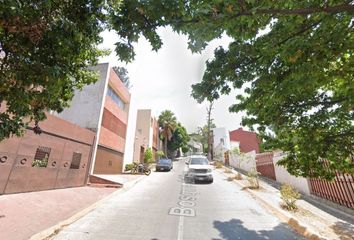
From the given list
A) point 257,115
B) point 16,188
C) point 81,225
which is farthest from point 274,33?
point 16,188

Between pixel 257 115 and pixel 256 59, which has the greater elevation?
pixel 256 59

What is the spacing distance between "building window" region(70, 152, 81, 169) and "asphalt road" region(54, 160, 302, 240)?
4.12m

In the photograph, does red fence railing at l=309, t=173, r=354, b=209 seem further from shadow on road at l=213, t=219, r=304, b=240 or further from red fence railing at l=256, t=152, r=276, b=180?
red fence railing at l=256, t=152, r=276, b=180

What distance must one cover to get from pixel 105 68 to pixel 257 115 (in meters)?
16.3

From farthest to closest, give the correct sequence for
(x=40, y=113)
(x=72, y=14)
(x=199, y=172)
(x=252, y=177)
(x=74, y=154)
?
(x=199, y=172) < (x=252, y=177) < (x=74, y=154) < (x=40, y=113) < (x=72, y=14)

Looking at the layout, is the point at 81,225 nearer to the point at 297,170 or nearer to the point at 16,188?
the point at 16,188

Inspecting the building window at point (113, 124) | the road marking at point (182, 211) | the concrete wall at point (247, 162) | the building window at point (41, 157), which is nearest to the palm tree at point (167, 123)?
the concrete wall at point (247, 162)

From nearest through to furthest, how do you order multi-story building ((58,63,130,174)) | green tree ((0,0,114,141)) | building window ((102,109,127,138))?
green tree ((0,0,114,141)) < multi-story building ((58,63,130,174)) < building window ((102,109,127,138))

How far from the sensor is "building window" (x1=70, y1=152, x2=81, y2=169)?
14.1m

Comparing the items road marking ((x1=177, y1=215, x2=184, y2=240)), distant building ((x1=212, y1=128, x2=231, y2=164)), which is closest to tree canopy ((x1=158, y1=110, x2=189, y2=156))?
distant building ((x1=212, y1=128, x2=231, y2=164))

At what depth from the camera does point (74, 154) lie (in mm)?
14312

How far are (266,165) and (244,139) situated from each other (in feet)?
116

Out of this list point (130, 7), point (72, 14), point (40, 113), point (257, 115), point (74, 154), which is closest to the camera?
point (130, 7)

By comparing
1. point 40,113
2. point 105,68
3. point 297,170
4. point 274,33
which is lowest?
point 297,170
